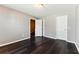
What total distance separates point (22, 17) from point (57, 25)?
9.53 ft

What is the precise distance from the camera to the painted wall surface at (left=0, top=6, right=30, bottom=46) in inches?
191

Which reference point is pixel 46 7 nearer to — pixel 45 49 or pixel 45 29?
pixel 45 49

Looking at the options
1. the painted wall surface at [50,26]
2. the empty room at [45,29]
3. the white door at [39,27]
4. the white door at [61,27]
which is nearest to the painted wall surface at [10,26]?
the empty room at [45,29]

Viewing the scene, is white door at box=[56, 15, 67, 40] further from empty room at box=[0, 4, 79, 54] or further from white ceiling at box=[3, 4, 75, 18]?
white ceiling at box=[3, 4, 75, 18]

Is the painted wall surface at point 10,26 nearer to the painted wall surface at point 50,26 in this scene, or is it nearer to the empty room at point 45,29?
the empty room at point 45,29

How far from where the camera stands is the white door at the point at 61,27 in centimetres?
679

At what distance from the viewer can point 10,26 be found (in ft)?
18.0

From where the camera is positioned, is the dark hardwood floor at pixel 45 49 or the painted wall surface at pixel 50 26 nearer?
the dark hardwood floor at pixel 45 49

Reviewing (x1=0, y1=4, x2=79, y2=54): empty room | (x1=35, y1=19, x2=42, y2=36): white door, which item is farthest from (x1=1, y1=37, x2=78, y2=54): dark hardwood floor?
(x1=35, y1=19, x2=42, y2=36): white door

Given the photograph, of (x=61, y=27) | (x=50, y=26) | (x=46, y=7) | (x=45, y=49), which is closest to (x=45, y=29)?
(x=50, y=26)

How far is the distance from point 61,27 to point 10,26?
Result: 3.85m

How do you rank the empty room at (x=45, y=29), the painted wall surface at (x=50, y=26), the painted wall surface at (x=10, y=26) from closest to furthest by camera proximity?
the empty room at (x=45, y=29)
the painted wall surface at (x=10, y=26)
the painted wall surface at (x=50, y=26)
